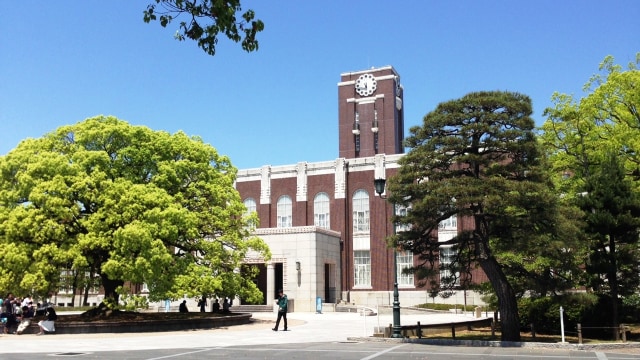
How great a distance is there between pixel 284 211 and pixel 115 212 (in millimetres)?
31765

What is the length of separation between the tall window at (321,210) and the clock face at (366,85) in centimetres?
1897

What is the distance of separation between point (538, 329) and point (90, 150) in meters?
20.7

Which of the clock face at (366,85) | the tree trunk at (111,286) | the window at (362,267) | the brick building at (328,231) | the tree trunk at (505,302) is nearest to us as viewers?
the tree trunk at (505,302)

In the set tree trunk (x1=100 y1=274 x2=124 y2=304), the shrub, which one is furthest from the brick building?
the shrub

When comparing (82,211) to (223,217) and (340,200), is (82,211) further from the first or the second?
(340,200)

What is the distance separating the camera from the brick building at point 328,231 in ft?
149

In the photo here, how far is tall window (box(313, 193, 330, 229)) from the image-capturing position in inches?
2120

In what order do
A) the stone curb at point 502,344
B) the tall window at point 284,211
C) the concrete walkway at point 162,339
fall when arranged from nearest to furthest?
the stone curb at point 502,344
the concrete walkway at point 162,339
the tall window at point 284,211

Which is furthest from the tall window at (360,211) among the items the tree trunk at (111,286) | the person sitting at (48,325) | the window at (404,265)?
the person sitting at (48,325)

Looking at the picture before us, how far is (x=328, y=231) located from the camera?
49062 millimetres

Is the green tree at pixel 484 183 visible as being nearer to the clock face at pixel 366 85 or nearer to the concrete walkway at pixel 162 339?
the concrete walkway at pixel 162 339

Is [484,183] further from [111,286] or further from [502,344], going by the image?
[111,286]

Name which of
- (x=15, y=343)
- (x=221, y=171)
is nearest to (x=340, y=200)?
(x=221, y=171)

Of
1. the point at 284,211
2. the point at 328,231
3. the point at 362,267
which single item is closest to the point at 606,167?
the point at 328,231
